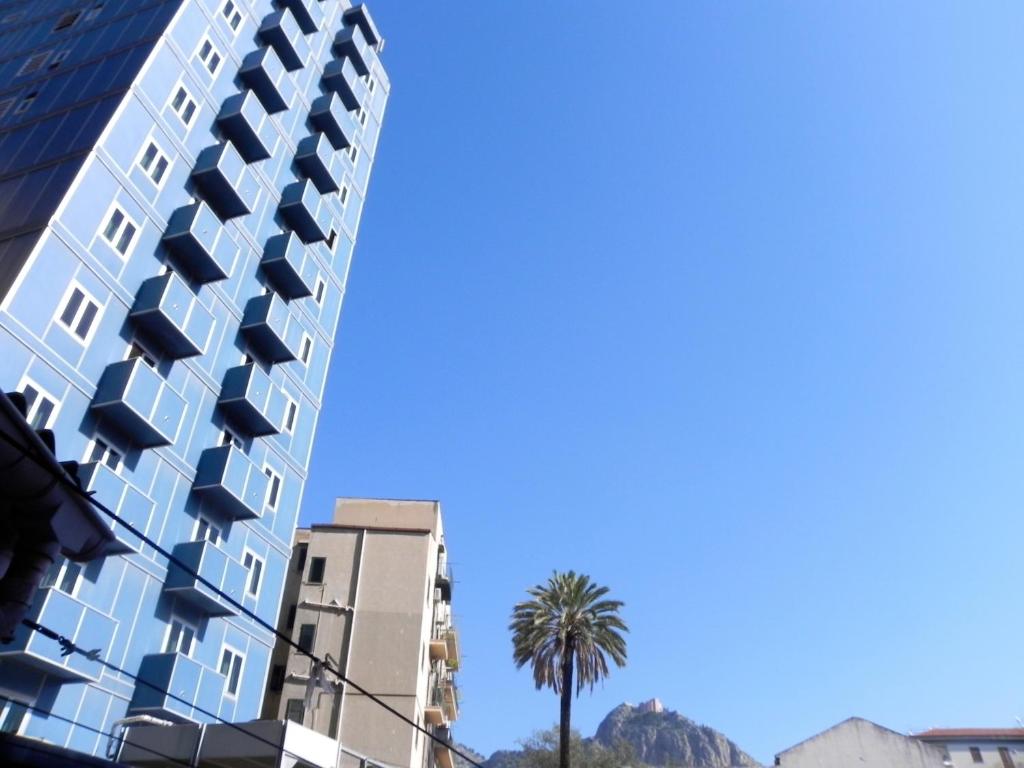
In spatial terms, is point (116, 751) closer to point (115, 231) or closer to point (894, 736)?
point (115, 231)

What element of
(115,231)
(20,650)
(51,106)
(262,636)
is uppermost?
(51,106)

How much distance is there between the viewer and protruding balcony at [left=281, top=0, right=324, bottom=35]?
124 feet

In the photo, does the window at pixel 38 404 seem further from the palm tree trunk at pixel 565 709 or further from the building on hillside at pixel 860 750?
the building on hillside at pixel 860 750

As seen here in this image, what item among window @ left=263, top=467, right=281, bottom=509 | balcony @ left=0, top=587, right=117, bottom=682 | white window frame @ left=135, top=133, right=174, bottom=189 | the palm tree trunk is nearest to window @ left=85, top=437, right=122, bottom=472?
balcony @ left=0, top=587, right=117, bottom=682

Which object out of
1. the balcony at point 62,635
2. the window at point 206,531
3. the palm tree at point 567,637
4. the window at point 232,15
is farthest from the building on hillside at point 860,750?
the window at point 232,15

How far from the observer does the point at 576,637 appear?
1861 inches

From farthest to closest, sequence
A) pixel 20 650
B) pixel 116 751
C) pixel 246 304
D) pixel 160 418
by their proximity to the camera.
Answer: pixel 246 304, pixel 160 418, pixel 116 751, pixel 20 650

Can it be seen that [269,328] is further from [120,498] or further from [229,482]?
[120,498]

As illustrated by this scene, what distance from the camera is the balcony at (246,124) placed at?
101 ft

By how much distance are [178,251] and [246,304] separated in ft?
11.9

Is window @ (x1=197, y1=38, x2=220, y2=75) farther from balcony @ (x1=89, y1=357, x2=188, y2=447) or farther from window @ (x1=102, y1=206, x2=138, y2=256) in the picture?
balcony @ (x1=89, y1=357, x2=188, y2=447)

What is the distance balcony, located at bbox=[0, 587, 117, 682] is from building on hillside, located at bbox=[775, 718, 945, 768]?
5007 cm

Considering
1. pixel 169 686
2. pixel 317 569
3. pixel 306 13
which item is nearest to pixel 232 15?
pixel 306 13

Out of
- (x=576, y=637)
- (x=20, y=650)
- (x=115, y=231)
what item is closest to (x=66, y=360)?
(x=115, y=231)
